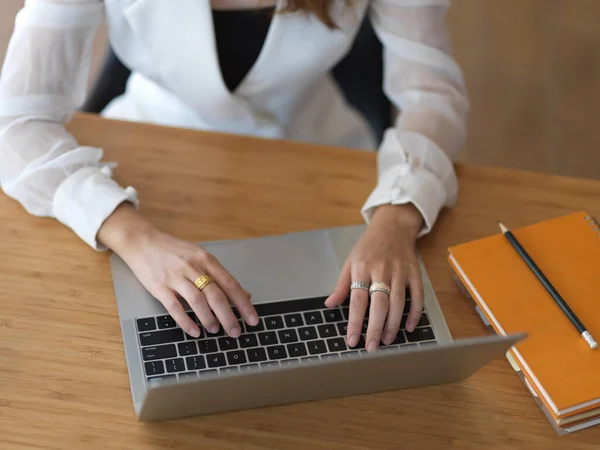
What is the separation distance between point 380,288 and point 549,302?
21cm

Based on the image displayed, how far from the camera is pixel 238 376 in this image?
729 mm

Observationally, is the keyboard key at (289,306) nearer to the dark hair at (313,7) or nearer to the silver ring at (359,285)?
the silver ring at (359,285)

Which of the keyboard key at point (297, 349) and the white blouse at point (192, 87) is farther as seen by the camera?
the white blouse at point (192, 87)

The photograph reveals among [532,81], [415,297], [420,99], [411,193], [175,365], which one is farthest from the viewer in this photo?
[532,81]

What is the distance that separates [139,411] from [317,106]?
3.09 ft

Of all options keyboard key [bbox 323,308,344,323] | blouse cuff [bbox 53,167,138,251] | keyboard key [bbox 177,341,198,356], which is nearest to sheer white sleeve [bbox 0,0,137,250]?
blouse cuff [bbox 53,167,138,251]

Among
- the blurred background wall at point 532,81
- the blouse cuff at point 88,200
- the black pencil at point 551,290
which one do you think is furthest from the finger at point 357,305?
the blurred background wall at point 532,81

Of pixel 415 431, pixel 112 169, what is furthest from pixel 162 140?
pixel 415 431

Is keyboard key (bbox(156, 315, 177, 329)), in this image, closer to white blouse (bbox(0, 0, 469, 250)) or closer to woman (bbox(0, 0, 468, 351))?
woman (bbox(0, 0, 468, 351))

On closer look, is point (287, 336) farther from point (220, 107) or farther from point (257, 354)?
point (220, 107)

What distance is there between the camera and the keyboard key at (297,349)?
2.94 feet

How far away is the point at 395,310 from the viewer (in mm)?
941

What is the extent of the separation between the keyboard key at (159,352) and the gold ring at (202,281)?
8 centimetres

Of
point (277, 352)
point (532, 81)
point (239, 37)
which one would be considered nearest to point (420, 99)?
point (239, 37)
